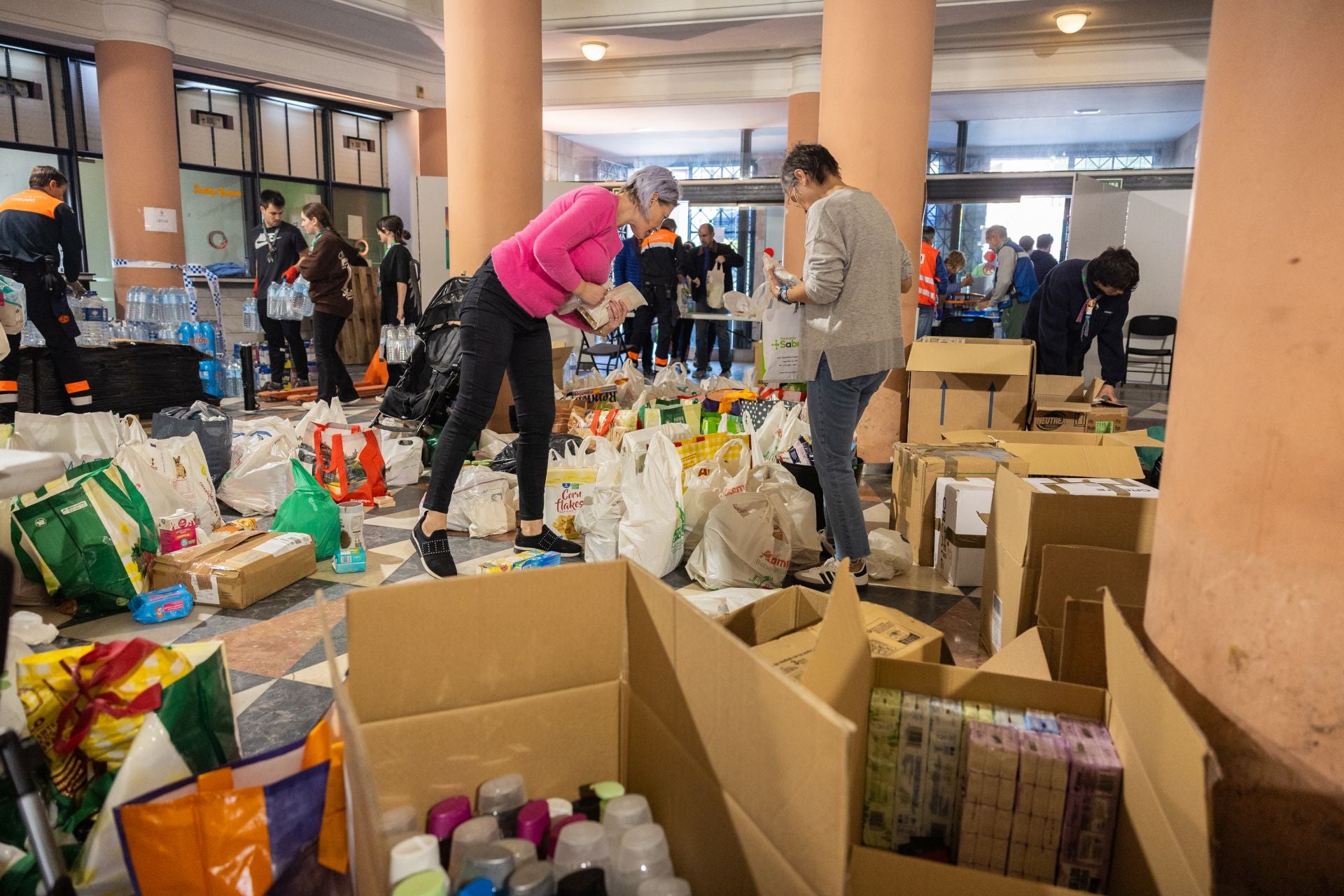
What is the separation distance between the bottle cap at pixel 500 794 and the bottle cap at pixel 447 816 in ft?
0.07

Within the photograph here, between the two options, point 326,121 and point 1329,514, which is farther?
point 326,121

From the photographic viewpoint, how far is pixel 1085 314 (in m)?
4.19

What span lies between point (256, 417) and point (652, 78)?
5.17 meters

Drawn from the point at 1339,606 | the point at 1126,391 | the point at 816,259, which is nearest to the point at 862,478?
the point at 816,259

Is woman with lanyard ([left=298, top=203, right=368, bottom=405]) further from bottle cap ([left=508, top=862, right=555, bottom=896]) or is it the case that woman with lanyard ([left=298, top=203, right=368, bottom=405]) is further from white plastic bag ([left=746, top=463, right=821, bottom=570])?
bottle cap ([left=508, top=862, right=555, bottom=896])

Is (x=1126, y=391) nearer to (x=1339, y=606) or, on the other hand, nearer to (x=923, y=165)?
(x=923, y=165)

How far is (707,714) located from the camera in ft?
2.93

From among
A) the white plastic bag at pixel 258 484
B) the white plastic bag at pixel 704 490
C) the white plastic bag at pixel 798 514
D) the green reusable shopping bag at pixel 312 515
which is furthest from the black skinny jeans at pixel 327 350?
the white plastic bag at pixel 798 514

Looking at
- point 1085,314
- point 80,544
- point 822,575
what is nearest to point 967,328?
point 1085,314

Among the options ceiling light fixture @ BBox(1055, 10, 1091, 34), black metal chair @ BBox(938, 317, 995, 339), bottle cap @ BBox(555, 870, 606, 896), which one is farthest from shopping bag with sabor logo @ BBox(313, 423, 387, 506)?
ceiling light fixture @ BBox(1055, 10, 1091, 34)

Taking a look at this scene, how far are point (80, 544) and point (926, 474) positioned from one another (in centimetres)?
239

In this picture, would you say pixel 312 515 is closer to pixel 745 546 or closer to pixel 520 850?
pixel 745 546

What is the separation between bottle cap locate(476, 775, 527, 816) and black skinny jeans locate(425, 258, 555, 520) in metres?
1.51

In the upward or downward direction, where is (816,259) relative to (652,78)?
downward
